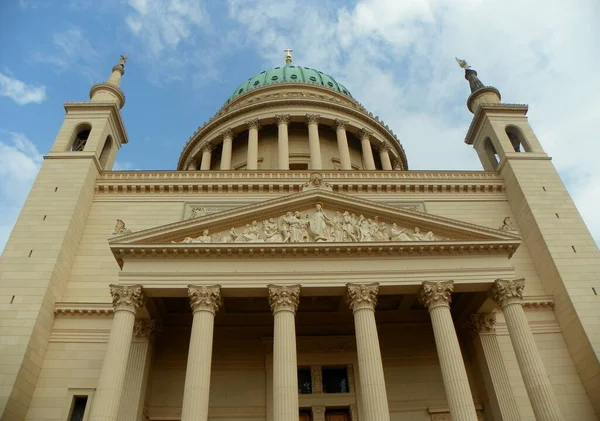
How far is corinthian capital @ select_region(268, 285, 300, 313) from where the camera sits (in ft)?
55.5

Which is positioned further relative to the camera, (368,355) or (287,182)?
(287,182)

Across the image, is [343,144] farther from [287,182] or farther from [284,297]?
[284,297]

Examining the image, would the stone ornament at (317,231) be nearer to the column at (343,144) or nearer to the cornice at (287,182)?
the cornice at (287,182)

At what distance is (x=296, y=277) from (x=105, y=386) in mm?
7146

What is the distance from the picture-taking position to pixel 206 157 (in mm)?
37688

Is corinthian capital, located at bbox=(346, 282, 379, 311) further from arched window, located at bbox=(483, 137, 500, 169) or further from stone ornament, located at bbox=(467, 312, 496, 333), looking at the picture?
arched window, located at bbox=(483, 137, 500, 169)

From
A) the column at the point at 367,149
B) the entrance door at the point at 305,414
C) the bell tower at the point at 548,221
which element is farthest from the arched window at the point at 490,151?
the entrance door at the point at 305,414

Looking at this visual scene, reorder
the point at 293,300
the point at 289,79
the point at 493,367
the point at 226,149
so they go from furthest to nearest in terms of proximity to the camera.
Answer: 1. the point at 289,79
2. the point at 226,149
3. the point at 493,367
4. the point at 293,300

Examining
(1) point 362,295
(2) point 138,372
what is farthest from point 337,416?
(2) point 138,372

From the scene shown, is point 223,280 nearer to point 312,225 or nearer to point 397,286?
Result: point 312,225

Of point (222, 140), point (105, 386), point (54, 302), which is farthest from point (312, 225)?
point (222, 140)

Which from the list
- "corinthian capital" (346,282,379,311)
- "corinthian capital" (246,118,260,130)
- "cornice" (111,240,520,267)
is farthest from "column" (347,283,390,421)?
"corinthian capital" (246,118,260,130)

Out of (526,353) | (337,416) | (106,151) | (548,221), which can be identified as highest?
(106,151)

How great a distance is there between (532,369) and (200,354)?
10.8m
